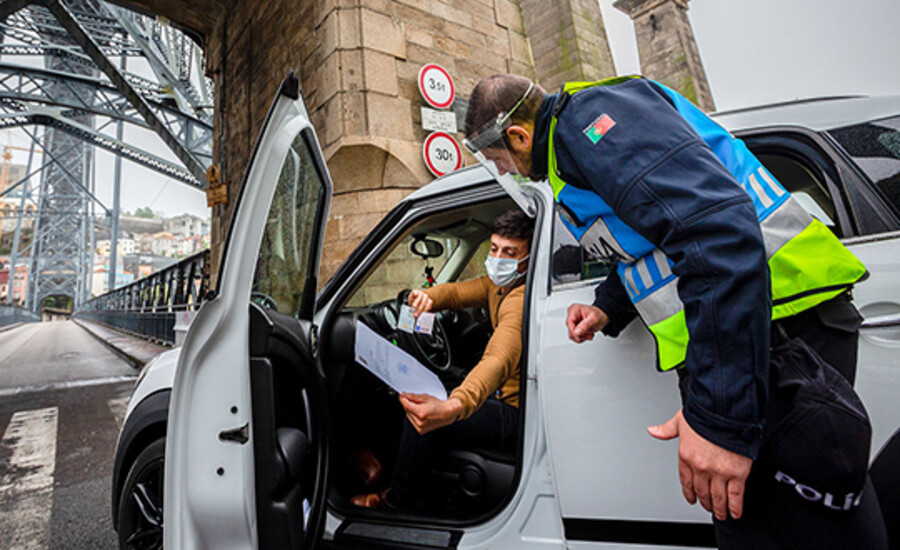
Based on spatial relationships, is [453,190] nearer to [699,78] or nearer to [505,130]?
[505,130]

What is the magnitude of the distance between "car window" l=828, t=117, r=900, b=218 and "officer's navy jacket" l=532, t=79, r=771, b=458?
635 mm

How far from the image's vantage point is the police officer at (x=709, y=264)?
679 mm

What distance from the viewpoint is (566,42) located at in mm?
8539

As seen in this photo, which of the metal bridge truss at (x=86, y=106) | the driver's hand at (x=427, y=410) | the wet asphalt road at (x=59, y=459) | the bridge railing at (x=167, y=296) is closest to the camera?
the driver's hand at (x=427, y=410)

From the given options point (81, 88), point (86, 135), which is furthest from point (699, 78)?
point (86, 135)

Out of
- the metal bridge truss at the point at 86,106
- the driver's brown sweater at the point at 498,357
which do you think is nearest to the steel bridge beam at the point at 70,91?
the metal bridge truss at the point at 86,106

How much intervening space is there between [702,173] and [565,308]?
0.63 meters

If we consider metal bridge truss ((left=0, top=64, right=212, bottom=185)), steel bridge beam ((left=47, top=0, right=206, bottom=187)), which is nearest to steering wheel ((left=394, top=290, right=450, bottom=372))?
steel bridge beam ((left=47, top=0, right=206, bottom=187))

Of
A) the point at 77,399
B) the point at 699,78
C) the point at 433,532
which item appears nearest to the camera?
the point at 433,532

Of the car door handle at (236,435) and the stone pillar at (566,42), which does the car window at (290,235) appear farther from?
the stone pillar at (566,42)

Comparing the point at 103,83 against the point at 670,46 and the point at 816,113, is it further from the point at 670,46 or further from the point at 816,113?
the point at 816,113

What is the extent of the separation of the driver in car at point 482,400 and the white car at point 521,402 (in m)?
0.10

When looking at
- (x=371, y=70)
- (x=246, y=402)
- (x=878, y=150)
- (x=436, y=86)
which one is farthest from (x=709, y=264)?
(x=436, y=86)

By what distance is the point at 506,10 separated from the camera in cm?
703
